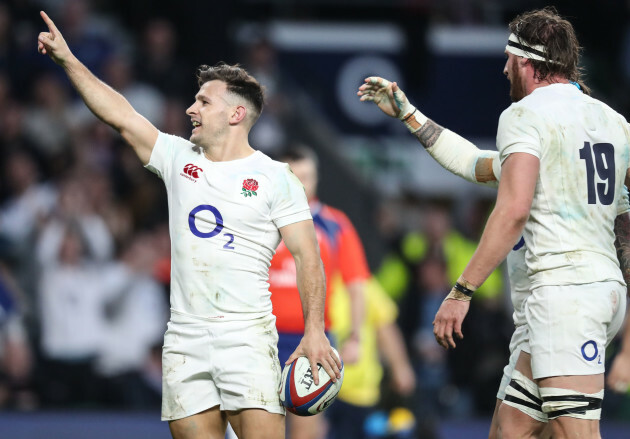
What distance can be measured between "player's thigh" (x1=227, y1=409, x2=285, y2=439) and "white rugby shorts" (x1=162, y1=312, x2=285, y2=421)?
0.11 feet

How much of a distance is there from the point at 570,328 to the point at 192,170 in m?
2.02

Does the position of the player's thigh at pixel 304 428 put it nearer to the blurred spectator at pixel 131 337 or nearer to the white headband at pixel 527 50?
the blurred spectator at pixel 131 337

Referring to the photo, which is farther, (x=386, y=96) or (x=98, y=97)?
(x=386, y=96)

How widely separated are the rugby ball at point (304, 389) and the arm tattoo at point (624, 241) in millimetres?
1577

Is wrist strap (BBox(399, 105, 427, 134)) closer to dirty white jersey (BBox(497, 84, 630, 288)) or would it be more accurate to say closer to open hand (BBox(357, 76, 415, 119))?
open hand (BBox(357, 76, 415, 119))

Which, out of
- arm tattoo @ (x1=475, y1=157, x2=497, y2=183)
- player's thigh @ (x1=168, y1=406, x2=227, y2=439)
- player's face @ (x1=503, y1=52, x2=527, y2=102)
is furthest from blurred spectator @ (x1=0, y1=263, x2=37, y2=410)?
player's face @ (x1=503, y1=52, x2=527, y2=102)

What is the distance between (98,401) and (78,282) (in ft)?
3.93

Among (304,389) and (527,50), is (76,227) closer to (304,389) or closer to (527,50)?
(304,389)

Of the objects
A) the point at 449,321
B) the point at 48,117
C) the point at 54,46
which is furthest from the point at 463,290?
the point at 48,117

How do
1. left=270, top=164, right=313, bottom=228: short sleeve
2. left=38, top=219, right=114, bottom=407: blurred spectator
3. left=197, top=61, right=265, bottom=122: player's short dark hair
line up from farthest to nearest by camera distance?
1. left=38, top=219, right=114, bottom=407: blurred spectator
2. left=197, top=61, right=265, bottom=122: player's short dark hair
3. left=270, top=164, right=313, bottom=228: short sleeve

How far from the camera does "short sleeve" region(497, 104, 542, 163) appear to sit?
4.88 meters

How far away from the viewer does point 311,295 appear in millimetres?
5203

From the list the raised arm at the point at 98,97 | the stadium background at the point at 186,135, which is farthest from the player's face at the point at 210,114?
the stadium background at the point at 186,135

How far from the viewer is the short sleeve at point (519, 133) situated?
16.0 feet
